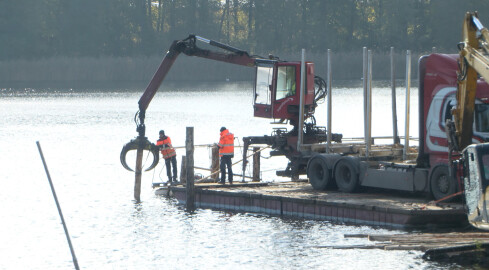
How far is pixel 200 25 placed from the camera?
117 meters

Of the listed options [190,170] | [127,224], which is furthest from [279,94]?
[127,224]

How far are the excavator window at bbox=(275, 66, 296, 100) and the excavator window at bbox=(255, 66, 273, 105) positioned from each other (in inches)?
14.7

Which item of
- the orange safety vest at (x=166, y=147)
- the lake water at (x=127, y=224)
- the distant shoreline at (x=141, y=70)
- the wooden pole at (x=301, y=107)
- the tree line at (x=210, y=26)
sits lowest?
the lake water at (x=127, y=224)

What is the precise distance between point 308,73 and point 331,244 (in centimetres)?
981

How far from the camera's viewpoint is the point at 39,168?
40.7 meters

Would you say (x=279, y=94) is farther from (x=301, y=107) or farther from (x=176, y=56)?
(x=176, y=56)

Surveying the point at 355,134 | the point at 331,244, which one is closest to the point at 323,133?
the point at 331,244

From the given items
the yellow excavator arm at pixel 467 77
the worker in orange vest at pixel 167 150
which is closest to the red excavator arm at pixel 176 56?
the worker in orange vest at pixel 167 150

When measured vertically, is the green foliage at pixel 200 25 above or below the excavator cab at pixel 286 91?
above

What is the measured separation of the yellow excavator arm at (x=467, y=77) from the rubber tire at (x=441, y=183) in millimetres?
1337

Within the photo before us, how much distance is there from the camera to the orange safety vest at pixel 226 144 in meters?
28.4

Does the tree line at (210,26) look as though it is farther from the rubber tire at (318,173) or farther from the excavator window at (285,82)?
the rubber tire at (318,173)

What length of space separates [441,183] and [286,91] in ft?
29.4

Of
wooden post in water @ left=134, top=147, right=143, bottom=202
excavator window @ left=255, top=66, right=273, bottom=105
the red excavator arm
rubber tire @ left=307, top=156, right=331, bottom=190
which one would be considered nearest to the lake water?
wooden post in water @ left=134, top=147, right=143, bottom=202
